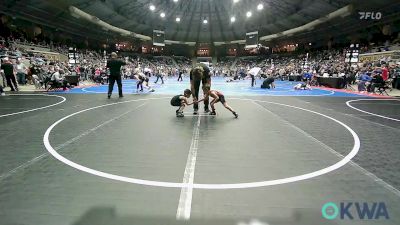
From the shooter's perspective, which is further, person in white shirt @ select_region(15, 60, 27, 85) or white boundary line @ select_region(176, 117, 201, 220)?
person in white shirt @ select_region(15, 60, 27, 85)

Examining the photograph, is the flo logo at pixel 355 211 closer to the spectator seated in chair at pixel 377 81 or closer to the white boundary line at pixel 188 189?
the white boundary line at pixel 188 189

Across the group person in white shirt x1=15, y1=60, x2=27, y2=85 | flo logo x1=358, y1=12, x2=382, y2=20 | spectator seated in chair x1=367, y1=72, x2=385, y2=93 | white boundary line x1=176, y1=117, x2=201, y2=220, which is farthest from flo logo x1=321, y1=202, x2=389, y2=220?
flo logo x1=358, y1=12, x2=382, y2=20

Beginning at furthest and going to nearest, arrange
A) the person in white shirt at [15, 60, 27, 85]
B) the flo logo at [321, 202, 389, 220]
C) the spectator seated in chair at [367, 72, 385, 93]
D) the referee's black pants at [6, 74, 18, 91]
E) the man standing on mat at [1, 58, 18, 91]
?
the person in white shirt at [15, 60, 27, 85]
the spectator seated in chair at [367, 72, 385, 93]
the referee's black pants at [6, 74, 18, 91]
the man standing on mat at [1, 58, 18, 91]
the flo logo at [321, 202, 389, 220]

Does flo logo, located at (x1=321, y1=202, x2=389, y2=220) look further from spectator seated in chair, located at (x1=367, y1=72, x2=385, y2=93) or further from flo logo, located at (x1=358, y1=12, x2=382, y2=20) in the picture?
flo logo, located at (x1=358, y1=12, x2=382, y2=20)

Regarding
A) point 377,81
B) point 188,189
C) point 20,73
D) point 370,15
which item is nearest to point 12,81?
point 20,73

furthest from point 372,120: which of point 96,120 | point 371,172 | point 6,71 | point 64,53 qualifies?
point 64,53

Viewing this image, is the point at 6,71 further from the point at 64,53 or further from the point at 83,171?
the point at 64,53

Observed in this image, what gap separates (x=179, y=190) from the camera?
3.51 meters

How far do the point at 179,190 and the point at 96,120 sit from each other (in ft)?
17.2

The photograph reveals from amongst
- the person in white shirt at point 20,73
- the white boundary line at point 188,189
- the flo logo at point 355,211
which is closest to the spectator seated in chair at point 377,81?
the white boundary line at point 188,189

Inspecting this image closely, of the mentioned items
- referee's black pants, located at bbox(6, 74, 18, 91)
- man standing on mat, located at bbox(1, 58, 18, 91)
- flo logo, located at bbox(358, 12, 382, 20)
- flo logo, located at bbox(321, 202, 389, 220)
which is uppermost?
flo logo, located at bbox(358, 12, 382, 20)

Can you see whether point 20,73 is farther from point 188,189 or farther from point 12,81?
point 188,189

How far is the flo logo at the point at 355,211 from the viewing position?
2945mm

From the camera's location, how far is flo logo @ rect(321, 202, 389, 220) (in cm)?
295
